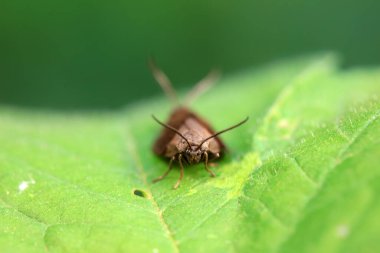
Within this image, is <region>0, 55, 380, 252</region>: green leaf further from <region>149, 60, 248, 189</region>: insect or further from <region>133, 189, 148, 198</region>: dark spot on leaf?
<region>149, 60, 248, 189</region>: insect

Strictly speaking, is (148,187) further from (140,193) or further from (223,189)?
(223,189)

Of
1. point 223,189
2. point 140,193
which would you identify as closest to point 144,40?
point 140,193

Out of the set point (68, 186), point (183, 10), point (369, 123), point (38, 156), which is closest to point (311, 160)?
point (369, 123)

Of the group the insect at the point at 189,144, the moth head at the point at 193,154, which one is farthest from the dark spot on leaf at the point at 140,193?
the moth head at the point at 193,154

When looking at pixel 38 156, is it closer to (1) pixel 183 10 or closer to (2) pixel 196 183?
(2) pixel 196 183

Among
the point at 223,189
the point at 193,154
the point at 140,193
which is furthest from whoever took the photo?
the point at 193,154

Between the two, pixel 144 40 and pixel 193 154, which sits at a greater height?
pixel 193 154
